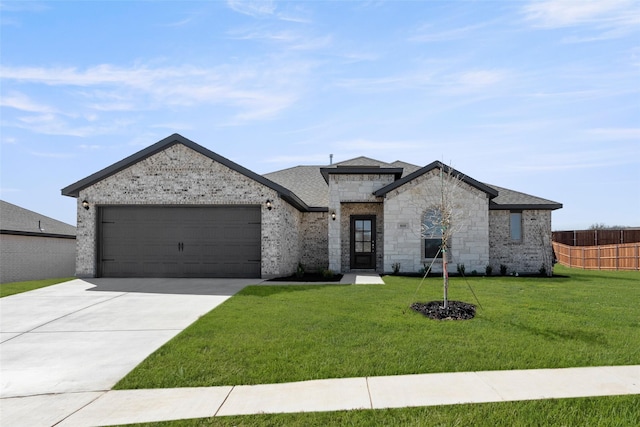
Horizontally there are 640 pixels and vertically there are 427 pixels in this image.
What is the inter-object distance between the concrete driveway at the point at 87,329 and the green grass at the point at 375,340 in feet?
1.79

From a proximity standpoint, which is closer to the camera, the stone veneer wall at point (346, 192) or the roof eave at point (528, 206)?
the stone veneer wall at point (346, 192)

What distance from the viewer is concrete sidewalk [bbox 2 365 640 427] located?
14.4 feet

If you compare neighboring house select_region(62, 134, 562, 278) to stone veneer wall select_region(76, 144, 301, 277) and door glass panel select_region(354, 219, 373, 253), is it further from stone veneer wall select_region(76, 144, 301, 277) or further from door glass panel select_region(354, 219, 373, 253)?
door glass panel select_region(354, 219, 373, 253)

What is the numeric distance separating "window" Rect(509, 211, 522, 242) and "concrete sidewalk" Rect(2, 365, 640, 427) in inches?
566

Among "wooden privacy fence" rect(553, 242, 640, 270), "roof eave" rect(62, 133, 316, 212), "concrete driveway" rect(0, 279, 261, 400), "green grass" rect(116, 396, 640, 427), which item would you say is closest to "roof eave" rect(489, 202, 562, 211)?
"wooden privacy fence" rect(553, 242, 640, 270)

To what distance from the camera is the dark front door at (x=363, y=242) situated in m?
19.1

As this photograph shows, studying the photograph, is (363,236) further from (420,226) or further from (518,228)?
(518,228)

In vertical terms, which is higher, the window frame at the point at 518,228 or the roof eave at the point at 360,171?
the roof eave at the point at 360,171

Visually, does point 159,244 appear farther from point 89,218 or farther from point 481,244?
point 481,244

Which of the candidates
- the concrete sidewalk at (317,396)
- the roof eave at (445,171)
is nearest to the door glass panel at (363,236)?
the roof eave at (445,171)

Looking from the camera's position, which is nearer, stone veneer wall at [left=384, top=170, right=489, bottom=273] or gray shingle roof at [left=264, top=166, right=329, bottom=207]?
stone veneer wall at [left=384, top=170, right=489, bottom=273]

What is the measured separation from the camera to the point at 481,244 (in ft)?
57.7

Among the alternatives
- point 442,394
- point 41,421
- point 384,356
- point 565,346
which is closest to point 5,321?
point 41,421

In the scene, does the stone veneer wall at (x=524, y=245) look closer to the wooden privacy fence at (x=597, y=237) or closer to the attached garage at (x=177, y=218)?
the attached garage at (x=177, y=218)
